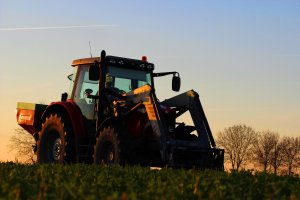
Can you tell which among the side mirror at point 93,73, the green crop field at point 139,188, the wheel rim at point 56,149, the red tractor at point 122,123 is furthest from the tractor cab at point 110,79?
the green crop field at point 139,188

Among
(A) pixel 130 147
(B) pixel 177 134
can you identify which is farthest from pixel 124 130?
(B) pixel 177 134

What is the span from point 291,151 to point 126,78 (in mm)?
43426

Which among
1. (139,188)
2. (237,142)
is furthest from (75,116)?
(237,142)

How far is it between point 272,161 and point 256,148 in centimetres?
234

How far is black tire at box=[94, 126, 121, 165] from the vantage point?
12.2 m

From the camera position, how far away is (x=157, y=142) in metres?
12.4

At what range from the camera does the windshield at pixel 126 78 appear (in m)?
14.0

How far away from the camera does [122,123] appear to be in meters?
13.0

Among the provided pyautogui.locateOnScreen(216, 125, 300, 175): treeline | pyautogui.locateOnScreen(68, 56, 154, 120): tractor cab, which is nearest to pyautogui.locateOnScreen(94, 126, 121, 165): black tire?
pyautogui.locateOnScreen(68, 56, 154, 120): tractor cab

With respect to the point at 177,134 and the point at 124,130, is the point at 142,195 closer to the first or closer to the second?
the point at 124,130

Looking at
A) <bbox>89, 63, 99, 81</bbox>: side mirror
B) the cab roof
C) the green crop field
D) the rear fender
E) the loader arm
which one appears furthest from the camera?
the cab roof

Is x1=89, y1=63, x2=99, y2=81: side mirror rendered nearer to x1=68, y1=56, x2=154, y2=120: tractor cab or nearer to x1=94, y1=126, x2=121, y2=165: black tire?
x1=68, y1=56, x2=154, y2=120: tractor cab

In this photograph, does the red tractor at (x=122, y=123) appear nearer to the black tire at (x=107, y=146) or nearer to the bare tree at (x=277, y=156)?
the black tire at (x=107, y=146)

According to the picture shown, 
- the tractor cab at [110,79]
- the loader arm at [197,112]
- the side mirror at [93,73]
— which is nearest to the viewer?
the side mirror at [93,73]
